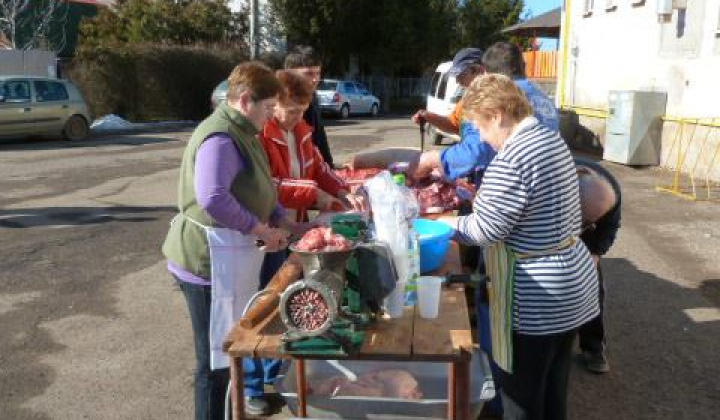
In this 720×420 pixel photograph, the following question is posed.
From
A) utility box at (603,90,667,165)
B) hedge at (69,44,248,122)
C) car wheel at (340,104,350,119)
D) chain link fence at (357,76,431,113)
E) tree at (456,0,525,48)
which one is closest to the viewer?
utility box at (603,90,667,165)

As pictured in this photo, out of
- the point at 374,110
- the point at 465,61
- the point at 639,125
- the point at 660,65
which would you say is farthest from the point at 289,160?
the point at 374,110

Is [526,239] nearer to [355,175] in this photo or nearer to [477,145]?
[477,145]

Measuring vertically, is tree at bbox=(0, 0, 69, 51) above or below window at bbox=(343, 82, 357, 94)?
above

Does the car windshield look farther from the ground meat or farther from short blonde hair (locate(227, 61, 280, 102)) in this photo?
short blonde hair (locate(227, 61, 280, 102))

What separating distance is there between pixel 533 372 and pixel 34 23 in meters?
31.9

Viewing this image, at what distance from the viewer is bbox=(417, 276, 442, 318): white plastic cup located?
2580 millimetres

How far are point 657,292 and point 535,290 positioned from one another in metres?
3.91

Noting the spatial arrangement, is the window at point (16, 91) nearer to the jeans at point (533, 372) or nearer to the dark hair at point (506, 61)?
the dark hair at point (506, 61)

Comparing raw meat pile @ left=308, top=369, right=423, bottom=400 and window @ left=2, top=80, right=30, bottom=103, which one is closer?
raw meat pile @ left=308, top=369, right=423, bottom=400

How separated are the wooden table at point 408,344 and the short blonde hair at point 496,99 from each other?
0.77 m

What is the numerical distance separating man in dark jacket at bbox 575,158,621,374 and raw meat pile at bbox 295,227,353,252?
53.0 inches

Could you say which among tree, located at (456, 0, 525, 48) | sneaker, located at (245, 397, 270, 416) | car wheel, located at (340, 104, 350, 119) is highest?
tree, located at (456, 0, 525, 48)

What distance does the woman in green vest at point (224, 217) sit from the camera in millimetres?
2816

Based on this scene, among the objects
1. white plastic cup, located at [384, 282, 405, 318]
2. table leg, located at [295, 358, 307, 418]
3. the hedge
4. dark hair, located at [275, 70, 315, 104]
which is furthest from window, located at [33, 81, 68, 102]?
white plastic cup, located at [384, 282, 405, 318]
